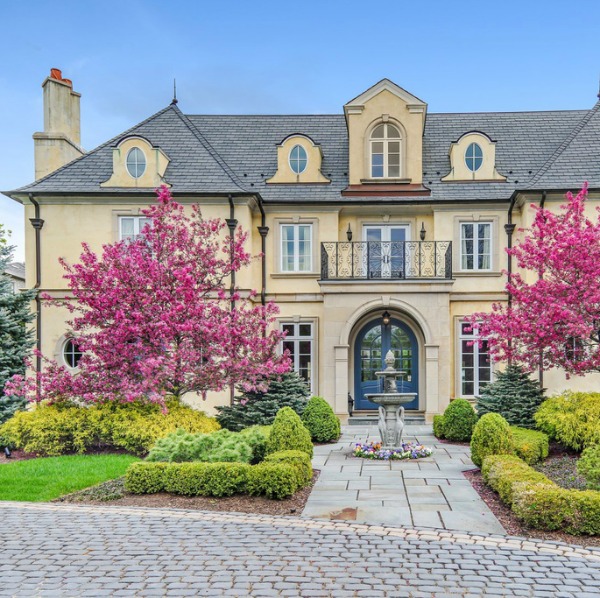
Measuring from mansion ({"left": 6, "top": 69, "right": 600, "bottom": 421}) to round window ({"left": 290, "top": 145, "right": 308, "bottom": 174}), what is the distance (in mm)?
30

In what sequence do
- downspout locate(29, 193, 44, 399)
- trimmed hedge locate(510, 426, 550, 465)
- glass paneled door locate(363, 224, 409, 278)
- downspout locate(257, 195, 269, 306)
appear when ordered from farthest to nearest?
downspout locate(257, 195, 269, 306)
glass paneled door locate(363, 224, 409, 278)
downspout locate(29, 193, 44, 399)
trimmed hedge locate(510, 426, 550, 465)

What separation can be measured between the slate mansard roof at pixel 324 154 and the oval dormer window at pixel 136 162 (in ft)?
1.88

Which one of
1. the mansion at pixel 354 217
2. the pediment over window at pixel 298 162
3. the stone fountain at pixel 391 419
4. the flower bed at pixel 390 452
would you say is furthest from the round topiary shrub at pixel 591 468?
the pediment over window at pixel 298 162

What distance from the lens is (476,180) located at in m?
18.3

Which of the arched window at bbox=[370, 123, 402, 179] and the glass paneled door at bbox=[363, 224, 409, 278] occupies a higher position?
the arched window at bbox=[370, 123, 402, 179]

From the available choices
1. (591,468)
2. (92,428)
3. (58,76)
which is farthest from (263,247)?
(591,468)

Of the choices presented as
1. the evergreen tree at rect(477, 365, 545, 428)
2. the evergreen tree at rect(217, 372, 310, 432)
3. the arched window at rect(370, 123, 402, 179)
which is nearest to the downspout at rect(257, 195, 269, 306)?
the arched window at rect(370, 123, 402, 179)

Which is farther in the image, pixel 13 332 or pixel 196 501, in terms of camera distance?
pixel 13 332

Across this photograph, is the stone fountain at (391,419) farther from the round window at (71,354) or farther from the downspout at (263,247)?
the round window at (71,354)

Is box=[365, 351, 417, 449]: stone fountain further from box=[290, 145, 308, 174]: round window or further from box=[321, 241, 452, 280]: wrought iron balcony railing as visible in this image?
box=[290, 145, 308, 174]: round window

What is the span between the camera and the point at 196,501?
831cm

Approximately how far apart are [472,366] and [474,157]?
6.14m

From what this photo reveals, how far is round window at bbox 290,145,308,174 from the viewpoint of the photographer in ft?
61.4

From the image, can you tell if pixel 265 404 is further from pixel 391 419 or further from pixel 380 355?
pixel 380 355
